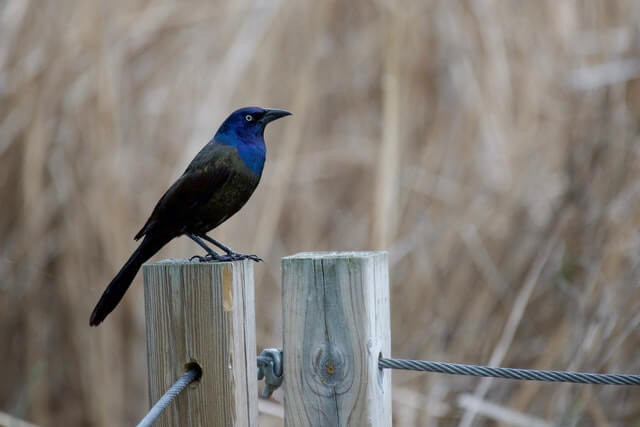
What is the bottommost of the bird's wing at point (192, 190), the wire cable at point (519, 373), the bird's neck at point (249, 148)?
the wire cable at point (519, 373)

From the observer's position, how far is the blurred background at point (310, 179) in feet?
10.1

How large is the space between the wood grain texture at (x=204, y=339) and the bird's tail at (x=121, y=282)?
0.40 meters

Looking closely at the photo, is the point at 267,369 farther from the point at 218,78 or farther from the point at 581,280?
the point at 218,78

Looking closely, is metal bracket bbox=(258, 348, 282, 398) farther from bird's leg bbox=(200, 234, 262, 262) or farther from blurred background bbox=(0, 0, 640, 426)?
blurred background bbox=(0, 0, 640, 426)

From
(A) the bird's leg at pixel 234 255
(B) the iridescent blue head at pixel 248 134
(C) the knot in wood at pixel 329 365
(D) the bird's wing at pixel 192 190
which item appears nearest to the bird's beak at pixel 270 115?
(B) the iridescent blue head at pixel 248 134

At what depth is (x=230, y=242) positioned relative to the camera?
11.1 ft

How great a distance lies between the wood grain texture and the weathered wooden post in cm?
9

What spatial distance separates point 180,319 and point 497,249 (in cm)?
240

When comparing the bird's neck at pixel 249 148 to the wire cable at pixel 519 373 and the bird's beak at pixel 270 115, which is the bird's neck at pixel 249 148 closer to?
the bird's beak at pixel 270 115

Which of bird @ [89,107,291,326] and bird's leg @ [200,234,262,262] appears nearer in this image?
bird's leg @ [200,234,262,262]

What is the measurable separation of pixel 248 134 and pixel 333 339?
1.11 metres

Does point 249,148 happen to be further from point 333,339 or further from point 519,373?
point 519,373

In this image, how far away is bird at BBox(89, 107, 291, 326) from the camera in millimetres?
2162

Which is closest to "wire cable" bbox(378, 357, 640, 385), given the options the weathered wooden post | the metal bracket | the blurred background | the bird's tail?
the weathered wooden post
